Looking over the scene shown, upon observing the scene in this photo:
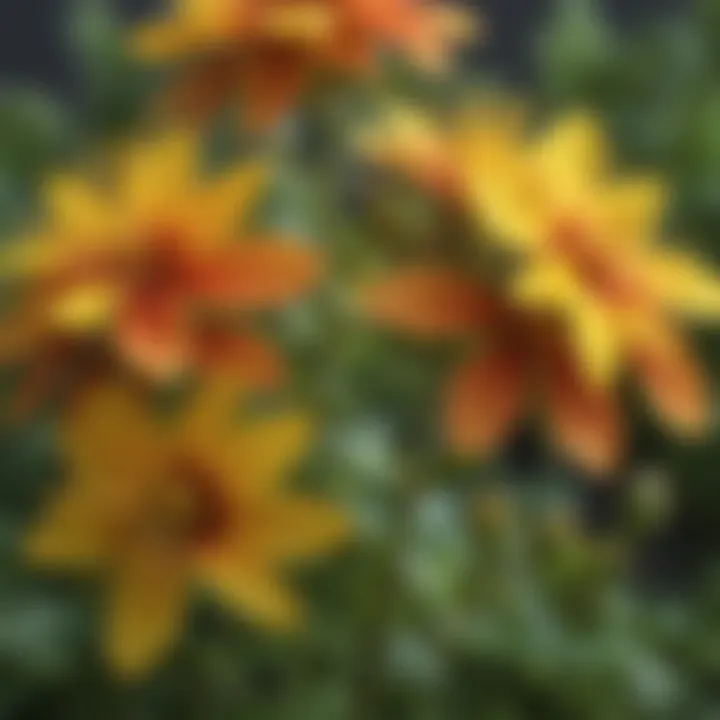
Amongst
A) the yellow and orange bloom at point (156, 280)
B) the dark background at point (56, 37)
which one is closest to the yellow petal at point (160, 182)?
the yellow and orange bloom at point (156, 280)

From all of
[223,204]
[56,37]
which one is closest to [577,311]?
[223,204]

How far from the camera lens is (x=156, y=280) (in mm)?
493

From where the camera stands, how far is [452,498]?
59cm

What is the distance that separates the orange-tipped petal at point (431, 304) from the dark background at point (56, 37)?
1.78ft

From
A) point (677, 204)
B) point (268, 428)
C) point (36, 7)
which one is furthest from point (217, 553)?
point (36, 7)

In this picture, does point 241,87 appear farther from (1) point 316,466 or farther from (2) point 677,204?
(2) point 677,204

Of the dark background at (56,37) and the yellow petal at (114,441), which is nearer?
the yellow petal at (114,441)

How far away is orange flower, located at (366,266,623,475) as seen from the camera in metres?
0.49

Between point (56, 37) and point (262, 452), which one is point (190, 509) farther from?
point (56, 37)

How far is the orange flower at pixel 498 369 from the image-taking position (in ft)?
1.62

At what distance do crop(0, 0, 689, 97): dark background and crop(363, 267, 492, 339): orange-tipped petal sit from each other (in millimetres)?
542

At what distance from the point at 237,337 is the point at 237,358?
0.01 metres

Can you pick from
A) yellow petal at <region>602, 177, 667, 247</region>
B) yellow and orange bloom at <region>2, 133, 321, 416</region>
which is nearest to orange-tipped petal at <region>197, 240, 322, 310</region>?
yellow and orange bloom at <region>2, 133, 321, 416</region>

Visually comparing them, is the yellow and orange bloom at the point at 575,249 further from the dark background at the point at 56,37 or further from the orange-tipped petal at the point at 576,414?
the dark background at the point at 56,37
